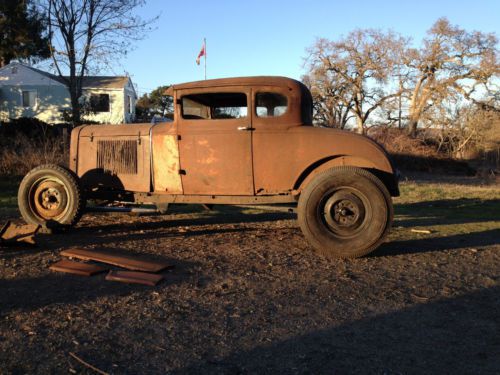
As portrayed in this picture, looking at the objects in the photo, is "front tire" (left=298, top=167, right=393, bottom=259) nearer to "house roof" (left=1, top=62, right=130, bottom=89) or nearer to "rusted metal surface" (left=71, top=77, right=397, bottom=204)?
"rusted metal surface" (left=71, top=77, right=397, bottom=204)

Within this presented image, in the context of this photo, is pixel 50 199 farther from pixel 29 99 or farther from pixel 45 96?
pixel 29 99

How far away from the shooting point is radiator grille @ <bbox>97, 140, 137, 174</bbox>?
613cm

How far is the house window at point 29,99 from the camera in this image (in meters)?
35.6

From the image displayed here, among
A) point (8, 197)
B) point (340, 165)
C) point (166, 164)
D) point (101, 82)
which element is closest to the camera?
point (340, 165)

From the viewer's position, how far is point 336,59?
37.1 m

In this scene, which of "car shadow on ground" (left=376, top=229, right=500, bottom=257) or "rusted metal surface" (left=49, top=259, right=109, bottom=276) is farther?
"car shadow on ground" (left=376, top=229, right=500, bottom=257)

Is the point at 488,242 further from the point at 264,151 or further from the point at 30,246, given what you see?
the point at 30,246

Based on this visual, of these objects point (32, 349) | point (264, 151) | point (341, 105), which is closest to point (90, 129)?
point (264, 151)

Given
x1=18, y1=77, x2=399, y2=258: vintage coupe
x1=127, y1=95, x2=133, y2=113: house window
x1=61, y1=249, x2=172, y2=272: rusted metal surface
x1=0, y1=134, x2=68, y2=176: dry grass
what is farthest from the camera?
x1=127, y1=95, x2=133, y2=113: house window

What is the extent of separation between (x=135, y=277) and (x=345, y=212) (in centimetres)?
252

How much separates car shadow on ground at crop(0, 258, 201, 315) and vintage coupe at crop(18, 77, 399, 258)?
5.21 ft

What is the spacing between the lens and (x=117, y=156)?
6254 mm

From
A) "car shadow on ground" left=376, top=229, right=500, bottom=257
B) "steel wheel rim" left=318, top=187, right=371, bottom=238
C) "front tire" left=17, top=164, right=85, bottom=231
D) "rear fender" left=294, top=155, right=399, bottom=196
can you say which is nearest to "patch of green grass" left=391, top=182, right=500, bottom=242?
"car shadow on ground" left=376, top=229, right=500, bottom=257

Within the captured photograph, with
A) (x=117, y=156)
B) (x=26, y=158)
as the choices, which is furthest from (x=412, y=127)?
(x=117, y=156)
